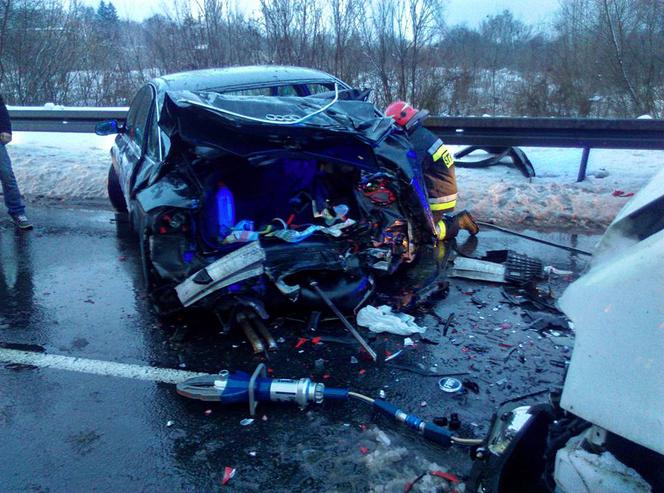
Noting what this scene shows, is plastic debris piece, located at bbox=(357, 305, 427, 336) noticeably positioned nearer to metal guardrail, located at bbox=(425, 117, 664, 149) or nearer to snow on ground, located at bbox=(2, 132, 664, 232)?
snow on ground, located at bbox=(2, 132, 664, 232)

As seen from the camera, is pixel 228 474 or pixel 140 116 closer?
pixel 228 474

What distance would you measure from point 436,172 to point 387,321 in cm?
220

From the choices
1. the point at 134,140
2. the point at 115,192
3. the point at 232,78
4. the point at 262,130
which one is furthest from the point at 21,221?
the point at 262,130

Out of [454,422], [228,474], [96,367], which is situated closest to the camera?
[228,474]

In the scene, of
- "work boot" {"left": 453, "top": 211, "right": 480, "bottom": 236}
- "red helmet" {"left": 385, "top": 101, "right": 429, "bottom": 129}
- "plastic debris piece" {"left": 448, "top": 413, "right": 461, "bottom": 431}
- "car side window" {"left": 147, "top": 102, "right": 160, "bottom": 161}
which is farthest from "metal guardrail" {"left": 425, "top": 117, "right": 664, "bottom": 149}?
"plastic debris piece" {"left": 448, "top": 413, "right": 461, "bottom": 431}

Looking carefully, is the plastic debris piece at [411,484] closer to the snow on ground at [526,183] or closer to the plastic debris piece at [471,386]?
the plastic debris piece at [471,386]

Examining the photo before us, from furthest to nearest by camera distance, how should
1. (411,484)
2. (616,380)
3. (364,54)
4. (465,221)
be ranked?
(364,54) < (465,221) < (411,484) < (616,380)

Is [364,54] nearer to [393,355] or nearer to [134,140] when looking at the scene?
[134,140]

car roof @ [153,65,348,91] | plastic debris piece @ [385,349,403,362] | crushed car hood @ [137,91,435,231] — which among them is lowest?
plastic debris piece @ [385,349,403,362]

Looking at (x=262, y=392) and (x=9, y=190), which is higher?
(x=9, y=190)

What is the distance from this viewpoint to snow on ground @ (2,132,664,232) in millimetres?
6762

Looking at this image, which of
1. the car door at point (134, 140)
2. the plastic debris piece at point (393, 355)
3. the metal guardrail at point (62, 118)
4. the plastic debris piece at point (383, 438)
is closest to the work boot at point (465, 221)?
the plastic debris piece at point (393, 355)

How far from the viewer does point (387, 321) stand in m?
4.28

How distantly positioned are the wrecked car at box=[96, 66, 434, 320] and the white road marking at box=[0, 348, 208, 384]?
1.65 feet
